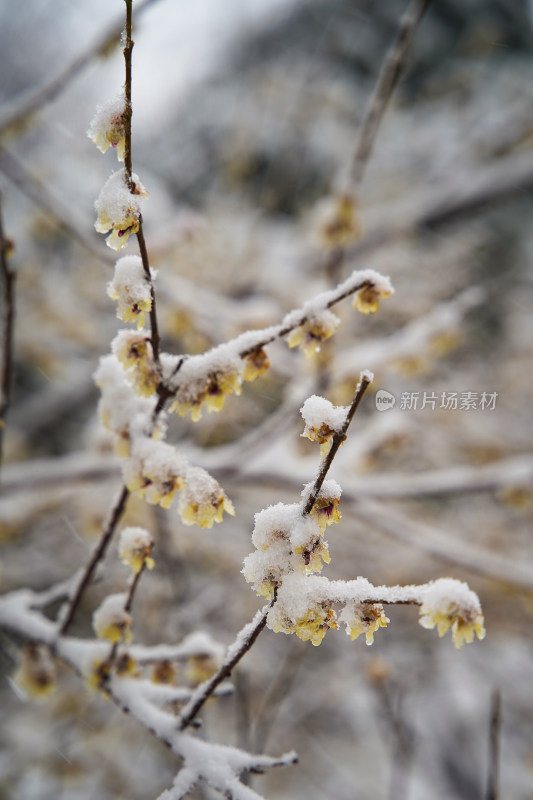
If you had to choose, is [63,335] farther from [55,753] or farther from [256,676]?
[256,676]

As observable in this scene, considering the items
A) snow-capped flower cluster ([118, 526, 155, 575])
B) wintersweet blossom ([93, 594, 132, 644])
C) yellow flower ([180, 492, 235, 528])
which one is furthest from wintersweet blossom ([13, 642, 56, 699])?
yellow flower ([180, 492, 235, 528])

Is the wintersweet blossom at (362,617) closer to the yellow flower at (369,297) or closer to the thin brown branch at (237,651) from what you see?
the thin brown branch at (237,651)

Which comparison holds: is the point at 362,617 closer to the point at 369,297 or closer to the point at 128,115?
the point at 369,297

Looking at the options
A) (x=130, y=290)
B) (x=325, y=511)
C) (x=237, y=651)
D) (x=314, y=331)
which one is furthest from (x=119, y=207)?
(x=237, y=651)

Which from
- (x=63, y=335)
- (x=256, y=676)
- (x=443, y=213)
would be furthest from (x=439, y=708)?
(x=63, y=335)

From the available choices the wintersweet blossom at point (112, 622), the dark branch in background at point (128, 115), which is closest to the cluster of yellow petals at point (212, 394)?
the dark branch in background at point (128, 115)

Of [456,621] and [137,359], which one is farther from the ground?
[137,359]
